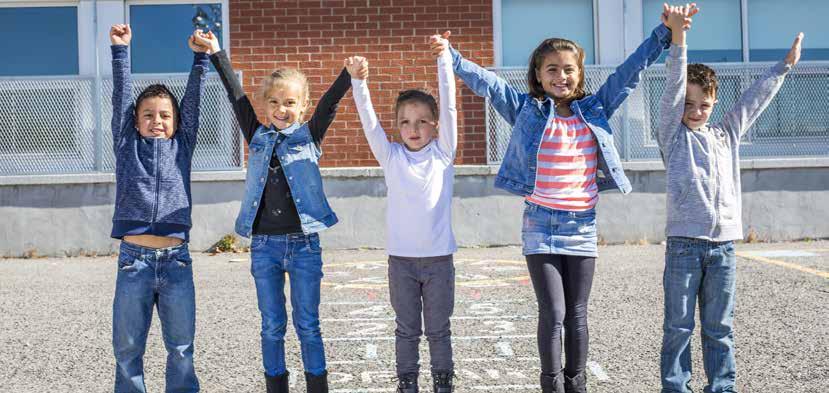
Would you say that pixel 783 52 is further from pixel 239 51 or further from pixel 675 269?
pixel 675 269

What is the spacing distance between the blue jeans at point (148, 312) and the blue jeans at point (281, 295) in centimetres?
32

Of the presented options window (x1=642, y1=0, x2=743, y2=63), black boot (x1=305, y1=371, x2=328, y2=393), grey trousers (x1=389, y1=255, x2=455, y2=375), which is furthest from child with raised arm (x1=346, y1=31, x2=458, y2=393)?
window (x1=642, y1=0, x2=743, y2=63)

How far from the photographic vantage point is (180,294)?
4074 millimetres

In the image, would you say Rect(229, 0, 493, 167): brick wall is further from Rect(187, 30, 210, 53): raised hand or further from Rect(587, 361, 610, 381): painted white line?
Rect(187, 30, 210, 53): raised hand

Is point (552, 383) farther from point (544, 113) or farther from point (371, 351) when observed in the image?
point (371, 351)

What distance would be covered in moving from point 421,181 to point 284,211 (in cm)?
62

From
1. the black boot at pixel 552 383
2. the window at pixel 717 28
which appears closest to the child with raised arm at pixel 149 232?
the black boot at pixel 552 383

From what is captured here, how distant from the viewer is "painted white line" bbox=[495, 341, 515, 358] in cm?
518

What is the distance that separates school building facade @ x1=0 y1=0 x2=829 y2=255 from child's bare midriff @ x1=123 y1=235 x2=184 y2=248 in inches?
254

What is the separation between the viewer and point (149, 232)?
13.4ft

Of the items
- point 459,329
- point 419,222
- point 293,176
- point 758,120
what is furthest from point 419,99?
point 758,120

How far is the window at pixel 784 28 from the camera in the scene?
37.9 ft

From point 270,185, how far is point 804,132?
8.36 m

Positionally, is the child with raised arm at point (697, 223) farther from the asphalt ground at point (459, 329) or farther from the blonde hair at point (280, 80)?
the blonde hair at point (280, 80)
